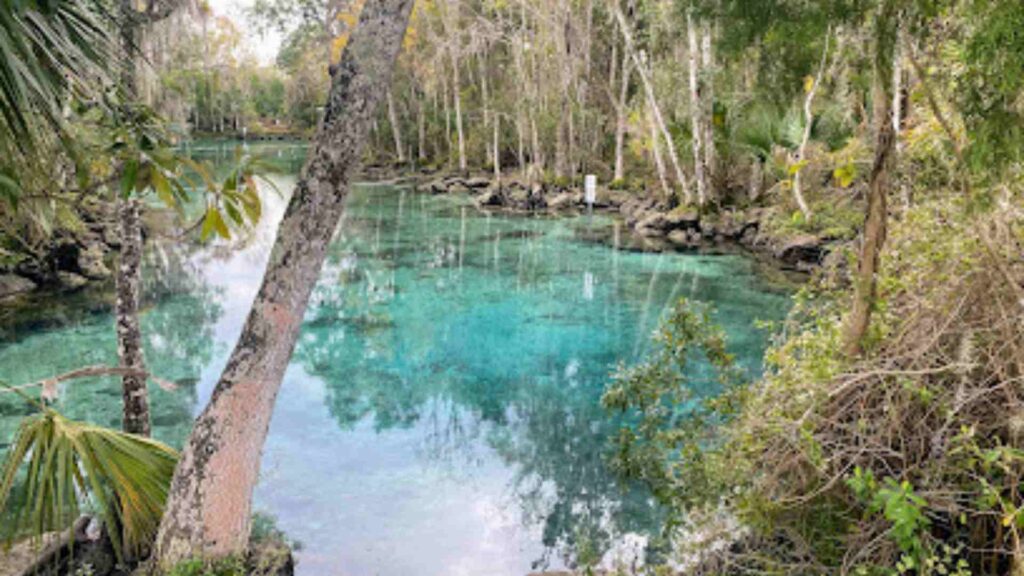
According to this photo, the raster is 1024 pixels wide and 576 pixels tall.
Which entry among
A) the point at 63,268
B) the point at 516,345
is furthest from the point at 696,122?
the point at 63,268

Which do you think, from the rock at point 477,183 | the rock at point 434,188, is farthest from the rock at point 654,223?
the rock at point 434,188

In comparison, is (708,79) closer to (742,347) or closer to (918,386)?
(742,347)

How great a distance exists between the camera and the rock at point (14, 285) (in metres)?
13.4

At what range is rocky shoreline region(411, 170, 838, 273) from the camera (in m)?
17.0

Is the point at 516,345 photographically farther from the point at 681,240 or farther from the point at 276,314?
the point at 681,240

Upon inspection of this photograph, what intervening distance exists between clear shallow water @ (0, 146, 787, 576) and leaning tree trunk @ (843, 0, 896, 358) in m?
2.16

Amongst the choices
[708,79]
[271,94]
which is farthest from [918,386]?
[271,94]

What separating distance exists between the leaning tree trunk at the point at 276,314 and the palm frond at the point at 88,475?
0.23 m

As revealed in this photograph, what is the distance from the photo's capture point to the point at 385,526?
6.43 m

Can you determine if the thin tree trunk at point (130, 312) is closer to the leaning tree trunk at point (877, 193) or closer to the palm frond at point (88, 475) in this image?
the palm frond at point (88, 475)

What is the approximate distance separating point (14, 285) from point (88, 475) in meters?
12.0

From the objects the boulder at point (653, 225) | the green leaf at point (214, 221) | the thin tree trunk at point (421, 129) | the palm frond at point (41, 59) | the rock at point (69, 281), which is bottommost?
the rock at point (69, 281)

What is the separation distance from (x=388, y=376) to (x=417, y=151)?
3614 cm

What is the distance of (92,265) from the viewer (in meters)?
15.4
